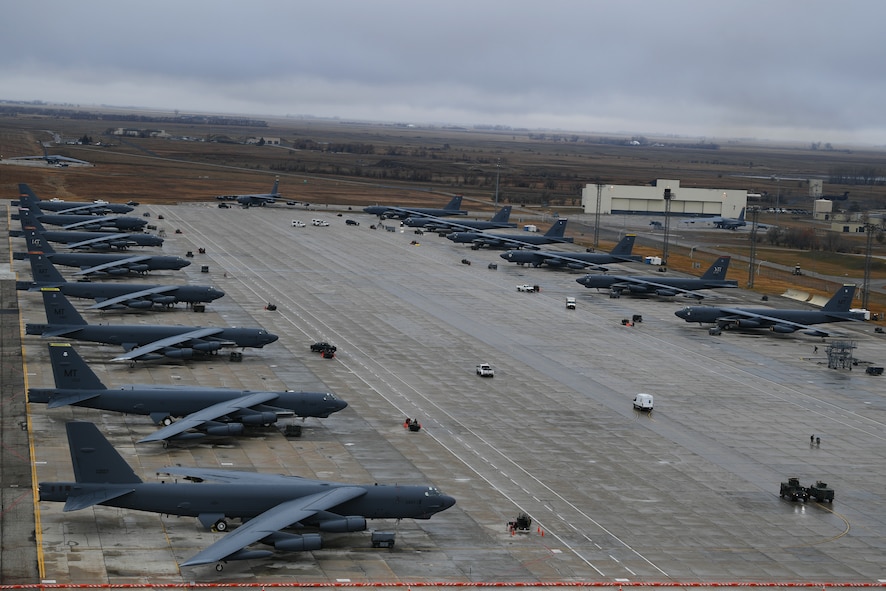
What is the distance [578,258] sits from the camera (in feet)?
538

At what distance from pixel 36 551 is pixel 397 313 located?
69.6 m

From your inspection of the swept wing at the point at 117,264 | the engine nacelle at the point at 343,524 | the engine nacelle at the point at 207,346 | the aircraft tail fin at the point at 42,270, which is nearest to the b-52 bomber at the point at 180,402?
the engine nacelle at the point at 343,524

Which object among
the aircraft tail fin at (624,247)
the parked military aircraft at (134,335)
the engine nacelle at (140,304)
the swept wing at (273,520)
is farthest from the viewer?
the aircraft tail fin at (624,247)

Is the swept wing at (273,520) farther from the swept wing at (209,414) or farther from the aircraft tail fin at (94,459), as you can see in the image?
the swept wing at (209,414)

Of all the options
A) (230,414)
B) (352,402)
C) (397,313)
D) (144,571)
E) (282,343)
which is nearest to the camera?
(144,571)

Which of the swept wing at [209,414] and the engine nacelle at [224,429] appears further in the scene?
the engine nacelle at [224,429]

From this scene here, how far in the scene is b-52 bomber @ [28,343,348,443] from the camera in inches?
2692

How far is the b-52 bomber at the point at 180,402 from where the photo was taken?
68375 mm

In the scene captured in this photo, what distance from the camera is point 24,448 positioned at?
65062 mm

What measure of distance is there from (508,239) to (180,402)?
115 m

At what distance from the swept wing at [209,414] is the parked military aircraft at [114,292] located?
132 ft

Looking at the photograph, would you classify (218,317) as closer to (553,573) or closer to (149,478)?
(149,478)

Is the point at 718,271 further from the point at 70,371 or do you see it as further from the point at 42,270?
the point at 70,371

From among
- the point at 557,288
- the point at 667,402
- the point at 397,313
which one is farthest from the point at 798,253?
the point at 667,402
